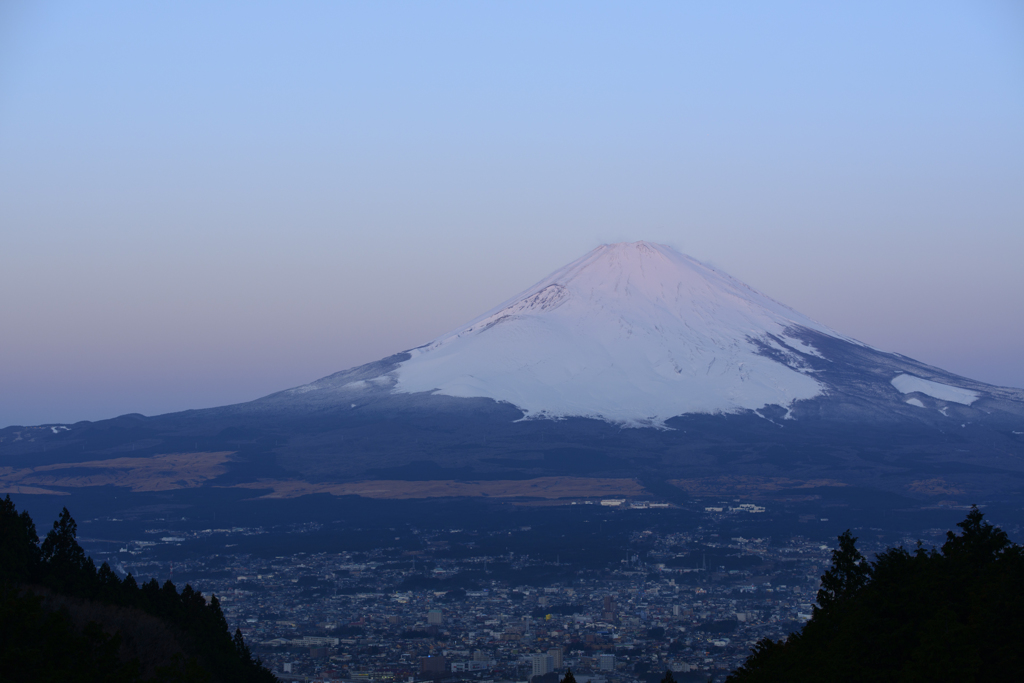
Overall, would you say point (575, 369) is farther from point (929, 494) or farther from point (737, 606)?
point (737, 606)

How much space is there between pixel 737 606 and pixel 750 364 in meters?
77.3

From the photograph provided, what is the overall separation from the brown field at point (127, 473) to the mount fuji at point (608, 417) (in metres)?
0.27

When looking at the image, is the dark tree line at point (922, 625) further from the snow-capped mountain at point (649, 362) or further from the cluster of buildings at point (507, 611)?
the snow-capped mountain at point (649, 362)

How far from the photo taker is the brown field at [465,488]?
3386 inches

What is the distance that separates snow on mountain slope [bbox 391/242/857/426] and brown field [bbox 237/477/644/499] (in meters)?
21.1

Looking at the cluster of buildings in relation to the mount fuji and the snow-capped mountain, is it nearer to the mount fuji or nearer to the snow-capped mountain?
the mount fuji

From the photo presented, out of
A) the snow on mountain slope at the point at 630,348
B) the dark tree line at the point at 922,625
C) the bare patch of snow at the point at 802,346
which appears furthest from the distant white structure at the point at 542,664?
the bare patch of snow at the point at 802,346

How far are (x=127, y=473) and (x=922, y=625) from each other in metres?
85.2

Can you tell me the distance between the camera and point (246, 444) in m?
107

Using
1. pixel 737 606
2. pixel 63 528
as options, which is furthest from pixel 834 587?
pixel 737 606

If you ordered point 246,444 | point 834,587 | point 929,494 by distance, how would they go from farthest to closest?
1. point 246,444
2. point 929,494
3. point 834,587

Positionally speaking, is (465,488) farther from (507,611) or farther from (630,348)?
(630,348)

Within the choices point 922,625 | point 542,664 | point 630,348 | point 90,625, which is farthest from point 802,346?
point 90,625

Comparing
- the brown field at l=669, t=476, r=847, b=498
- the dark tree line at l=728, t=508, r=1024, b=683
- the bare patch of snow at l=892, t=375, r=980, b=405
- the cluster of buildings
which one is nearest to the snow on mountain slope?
the bare patch of snow at l=892, t=375, r=980, b=405
